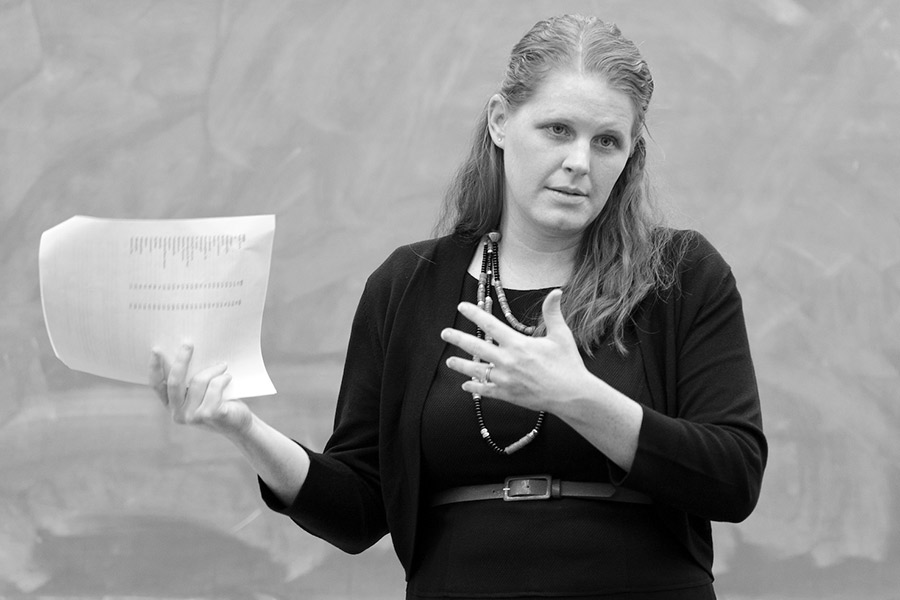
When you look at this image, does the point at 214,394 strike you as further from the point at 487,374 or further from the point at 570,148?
the point at 570,148

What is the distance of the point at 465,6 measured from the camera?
2.91 m

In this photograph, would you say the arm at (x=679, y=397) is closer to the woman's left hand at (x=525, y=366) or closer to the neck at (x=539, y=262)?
the woman's left hand at (x=525, y=366)

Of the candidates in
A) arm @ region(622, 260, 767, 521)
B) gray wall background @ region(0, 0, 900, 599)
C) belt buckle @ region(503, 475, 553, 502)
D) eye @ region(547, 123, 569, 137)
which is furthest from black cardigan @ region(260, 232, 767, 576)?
gray wall background @ region(0, 0, 900, 599)

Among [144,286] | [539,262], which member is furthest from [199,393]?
[539,262]

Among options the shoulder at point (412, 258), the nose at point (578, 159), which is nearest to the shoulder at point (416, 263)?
the shoulder at point (412, 258)

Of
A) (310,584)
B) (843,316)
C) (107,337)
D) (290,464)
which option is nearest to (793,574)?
(843,316)

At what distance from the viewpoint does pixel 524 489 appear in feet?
5.15

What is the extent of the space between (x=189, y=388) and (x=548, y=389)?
1.49ft

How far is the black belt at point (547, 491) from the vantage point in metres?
1.55

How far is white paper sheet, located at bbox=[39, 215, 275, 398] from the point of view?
1.41m

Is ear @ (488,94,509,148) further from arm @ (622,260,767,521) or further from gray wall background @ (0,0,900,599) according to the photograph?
gray wall background @ (0,0,900,599)

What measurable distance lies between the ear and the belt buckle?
544 mm

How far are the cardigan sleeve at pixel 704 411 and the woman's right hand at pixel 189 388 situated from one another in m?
0.53

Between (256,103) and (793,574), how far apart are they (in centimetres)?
175
